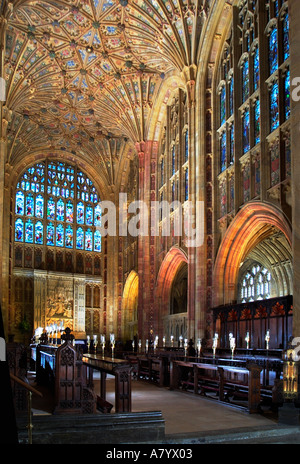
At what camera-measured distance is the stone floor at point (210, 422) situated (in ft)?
25.3

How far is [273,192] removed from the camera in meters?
17.3

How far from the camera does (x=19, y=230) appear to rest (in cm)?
3706

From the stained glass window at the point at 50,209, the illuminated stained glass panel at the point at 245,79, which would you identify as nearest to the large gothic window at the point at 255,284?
the illuminated stained glass panel at the point at 245,79

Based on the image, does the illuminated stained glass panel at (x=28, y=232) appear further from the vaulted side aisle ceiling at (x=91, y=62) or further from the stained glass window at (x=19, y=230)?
the vaulted side aisle ceiling at (x=91, y=62)

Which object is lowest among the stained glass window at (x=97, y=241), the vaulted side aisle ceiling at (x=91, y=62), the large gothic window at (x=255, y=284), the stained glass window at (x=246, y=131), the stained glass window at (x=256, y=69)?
A: the large gothic window at (x=255, y=284)

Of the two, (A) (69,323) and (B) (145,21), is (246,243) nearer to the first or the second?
(B) (145,21)

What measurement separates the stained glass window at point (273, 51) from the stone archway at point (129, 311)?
2214 cm

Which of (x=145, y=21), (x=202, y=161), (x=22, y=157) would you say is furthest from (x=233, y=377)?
(x=22, y=157)

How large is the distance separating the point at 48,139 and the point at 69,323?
14.1 meters

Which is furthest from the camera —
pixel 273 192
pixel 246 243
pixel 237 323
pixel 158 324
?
pixel 158 324

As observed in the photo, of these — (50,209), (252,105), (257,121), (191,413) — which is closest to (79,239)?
(50,209)

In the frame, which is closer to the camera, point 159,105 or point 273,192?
point 273,192

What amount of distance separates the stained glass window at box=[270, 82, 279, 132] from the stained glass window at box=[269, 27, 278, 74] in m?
0.72

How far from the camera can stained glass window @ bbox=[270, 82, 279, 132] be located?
58.1 ft
